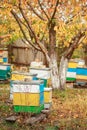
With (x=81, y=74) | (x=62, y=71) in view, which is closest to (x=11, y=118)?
(x=62, y=71)

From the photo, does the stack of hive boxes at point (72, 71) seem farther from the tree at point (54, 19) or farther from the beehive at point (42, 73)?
the beehive at point (42, 73)

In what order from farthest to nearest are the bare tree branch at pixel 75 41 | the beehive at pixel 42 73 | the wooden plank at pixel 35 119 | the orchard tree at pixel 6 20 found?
the bare tree branch at pixel 75 41 → the beehive at pixel 42 73 → the orchard tree at pixel 6 20 → the wooden plank at pixel 35 119

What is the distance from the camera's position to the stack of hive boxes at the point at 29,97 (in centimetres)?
840

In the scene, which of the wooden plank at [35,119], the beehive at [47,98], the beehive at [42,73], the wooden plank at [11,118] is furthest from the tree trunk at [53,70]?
the wooden plank at [11,118]

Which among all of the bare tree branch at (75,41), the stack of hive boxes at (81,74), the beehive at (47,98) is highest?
the bare tree branch at (75,41)

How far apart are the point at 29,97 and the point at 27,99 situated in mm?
64

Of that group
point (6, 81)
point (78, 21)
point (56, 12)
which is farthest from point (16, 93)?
point (6, 81)

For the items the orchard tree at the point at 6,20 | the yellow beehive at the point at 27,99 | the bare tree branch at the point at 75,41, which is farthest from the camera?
the bare tree branch at the point at 75,41

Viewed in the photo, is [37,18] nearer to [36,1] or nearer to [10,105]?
[36,1]

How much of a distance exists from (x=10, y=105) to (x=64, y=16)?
4.17m

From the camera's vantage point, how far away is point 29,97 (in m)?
8.42

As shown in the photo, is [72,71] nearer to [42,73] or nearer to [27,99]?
[42,73]

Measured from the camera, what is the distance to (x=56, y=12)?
1262cm


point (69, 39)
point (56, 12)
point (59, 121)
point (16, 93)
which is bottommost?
point (59, 121)
